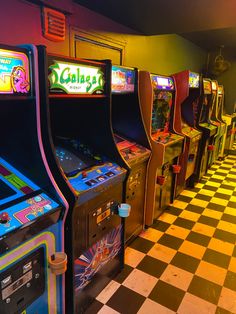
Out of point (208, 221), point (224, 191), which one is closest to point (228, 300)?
point (208, 221)

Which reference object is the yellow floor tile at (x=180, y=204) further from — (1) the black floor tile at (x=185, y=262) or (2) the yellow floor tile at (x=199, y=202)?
(1) the black floor tile at (x=185, y=262)

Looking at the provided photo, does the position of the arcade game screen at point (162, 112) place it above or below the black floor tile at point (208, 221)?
above

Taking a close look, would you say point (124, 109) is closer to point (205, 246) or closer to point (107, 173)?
point (107, 173)

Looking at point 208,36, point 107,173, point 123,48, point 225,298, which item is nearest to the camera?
point 107,173

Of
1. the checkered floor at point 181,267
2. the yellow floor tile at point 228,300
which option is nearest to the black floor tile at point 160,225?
the checkered floor at point 181,267

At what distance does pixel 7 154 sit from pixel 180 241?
7.10 feet

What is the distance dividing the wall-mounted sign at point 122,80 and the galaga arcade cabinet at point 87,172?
0.92ft

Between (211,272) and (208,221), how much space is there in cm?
101

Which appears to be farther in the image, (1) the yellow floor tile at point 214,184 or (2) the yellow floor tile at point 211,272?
(1) the yellow floor tile at point 214,184

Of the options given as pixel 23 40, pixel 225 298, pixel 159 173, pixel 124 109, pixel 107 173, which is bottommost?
pixel 225 298

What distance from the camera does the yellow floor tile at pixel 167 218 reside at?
10.9 feet

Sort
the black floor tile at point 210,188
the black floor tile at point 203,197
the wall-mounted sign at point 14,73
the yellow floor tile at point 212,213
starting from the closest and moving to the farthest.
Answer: the wall-mounted sign at point 14,73, the yellow floor tile at point 212,213, the black floor tile at point 203,197, the black floor tile at point 210,188

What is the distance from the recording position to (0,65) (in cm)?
111

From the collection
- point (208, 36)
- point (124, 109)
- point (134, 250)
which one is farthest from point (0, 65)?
point (208, 36)
